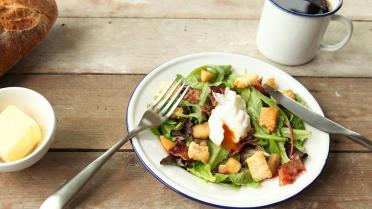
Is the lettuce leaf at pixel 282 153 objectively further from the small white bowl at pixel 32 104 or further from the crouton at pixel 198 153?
the small white bowl at pixel 32 104

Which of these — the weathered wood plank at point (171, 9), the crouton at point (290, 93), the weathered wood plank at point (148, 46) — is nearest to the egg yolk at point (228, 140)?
the crouton at point (290, 93)

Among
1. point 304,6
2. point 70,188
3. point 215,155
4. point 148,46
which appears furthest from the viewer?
point 148,46

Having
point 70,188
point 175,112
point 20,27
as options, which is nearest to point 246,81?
point 175,112

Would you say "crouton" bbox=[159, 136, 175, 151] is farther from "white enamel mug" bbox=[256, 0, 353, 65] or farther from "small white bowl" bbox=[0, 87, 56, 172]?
"white enamel mug" bbox=[256, 0, 353, 65]

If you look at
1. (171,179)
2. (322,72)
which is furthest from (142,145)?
(322,72)

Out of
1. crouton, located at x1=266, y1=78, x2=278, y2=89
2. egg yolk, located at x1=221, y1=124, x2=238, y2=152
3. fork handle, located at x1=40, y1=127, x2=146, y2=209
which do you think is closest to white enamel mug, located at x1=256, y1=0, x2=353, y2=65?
crouton, located at x1=266, y1=78, x2=278, y2=89

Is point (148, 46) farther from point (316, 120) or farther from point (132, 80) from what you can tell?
point (316, 120)

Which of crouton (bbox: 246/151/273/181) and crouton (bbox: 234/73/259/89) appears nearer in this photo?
crouton (bbox: 246/151/273/181)
